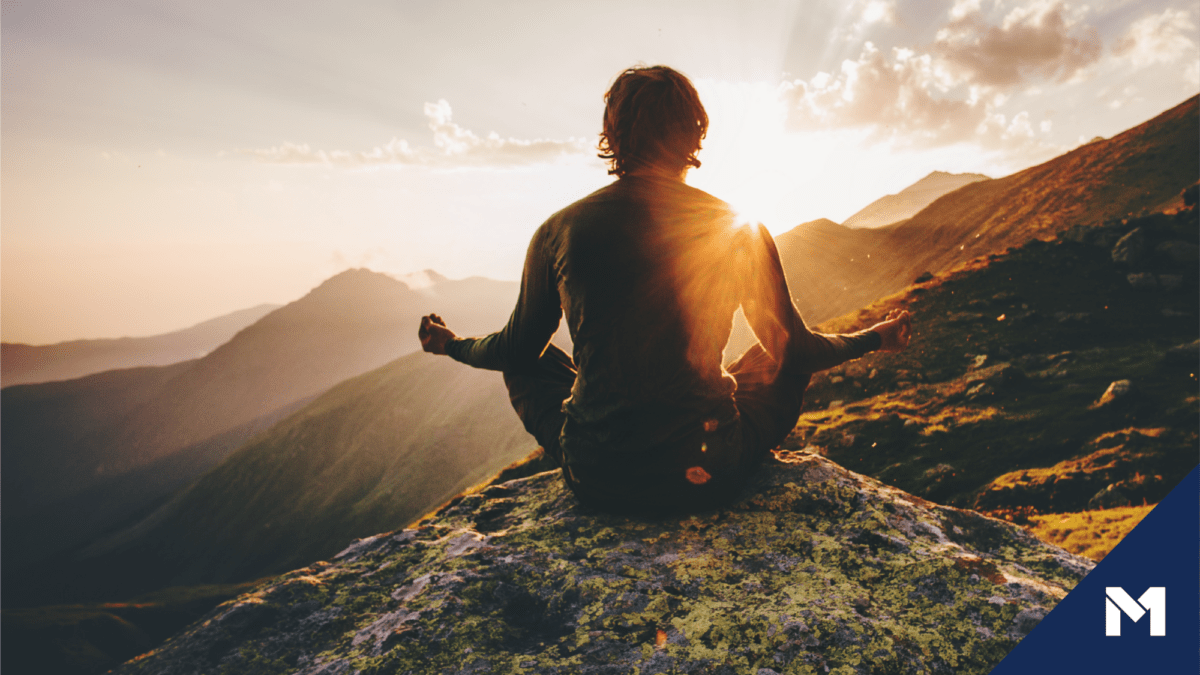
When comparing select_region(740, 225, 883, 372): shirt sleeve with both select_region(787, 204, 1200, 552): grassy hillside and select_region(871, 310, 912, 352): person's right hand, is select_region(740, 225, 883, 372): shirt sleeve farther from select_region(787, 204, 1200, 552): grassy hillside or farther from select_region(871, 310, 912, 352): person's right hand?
select_region(787, 204, 1200, 552): grassy hillside

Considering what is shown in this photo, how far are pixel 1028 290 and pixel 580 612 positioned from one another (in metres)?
33.3

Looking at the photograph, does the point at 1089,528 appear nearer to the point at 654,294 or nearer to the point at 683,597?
the point at 683,597

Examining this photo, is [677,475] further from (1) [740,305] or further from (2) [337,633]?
(2) [337,633]

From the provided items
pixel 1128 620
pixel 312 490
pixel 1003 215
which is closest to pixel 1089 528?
pixel 1128 620

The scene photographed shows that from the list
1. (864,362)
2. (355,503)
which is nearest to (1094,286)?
(864,362)

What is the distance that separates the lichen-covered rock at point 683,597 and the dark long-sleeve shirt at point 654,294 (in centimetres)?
96

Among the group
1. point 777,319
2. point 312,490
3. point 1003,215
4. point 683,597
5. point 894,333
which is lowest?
point 312,490

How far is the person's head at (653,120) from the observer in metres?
3.42

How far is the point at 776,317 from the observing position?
361 cm

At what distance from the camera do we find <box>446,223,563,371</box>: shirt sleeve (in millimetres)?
3670

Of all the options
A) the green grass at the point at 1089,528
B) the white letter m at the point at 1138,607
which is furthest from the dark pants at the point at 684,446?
the green grass at the point at 1089,528

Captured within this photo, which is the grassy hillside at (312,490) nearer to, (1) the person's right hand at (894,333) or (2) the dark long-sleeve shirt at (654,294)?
(1) the person's right hand at (894,333)

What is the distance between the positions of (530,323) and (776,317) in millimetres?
1817

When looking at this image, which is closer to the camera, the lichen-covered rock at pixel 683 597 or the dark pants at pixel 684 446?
the lichen-covered rock at pixel 683 597
